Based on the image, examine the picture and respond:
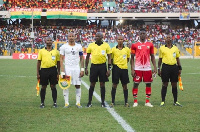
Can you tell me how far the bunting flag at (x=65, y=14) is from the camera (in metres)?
59.0

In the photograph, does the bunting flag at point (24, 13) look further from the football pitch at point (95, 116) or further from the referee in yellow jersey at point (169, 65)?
the referee in yellow jersey at point (169, 65)

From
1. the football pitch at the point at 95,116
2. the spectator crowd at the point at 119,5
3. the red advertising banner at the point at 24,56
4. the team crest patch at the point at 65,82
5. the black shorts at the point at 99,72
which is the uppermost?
the spectator crowd at the point at 119,5

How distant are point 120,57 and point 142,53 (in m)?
0.57

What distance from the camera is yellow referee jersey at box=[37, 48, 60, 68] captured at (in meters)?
11.4

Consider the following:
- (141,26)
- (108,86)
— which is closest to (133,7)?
(141,26)

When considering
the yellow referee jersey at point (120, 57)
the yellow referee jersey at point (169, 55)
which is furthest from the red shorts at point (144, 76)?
the yellow referee jersey at point (169, 55)

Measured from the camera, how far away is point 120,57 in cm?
1170

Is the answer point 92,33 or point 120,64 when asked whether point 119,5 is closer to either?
point 92,33

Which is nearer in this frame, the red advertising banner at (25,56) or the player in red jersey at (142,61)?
the player in red jersey at (142,61)

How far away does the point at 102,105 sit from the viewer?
1148cm

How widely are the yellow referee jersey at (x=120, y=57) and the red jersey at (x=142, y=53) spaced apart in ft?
0.79

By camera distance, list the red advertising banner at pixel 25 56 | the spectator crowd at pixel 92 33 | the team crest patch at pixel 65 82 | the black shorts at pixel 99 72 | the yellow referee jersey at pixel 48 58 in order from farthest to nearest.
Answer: the spectator crowd at pixel 92 33, the red advertising banner at pixel 25 56, the black shorts at pixel 99 72, the yellow referee jersey at pixel 48 58, the team crest patch at pixel 65 82

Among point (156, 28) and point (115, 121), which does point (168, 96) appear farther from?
point (156, 28)

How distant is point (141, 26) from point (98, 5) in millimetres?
6725
